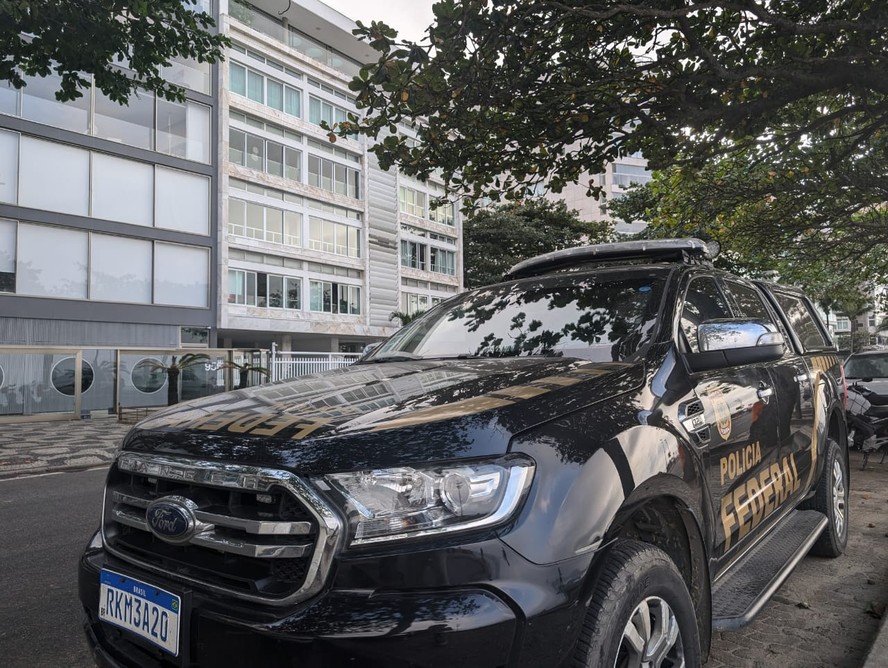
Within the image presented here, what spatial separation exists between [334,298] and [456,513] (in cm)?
3575

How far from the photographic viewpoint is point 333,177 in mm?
36812

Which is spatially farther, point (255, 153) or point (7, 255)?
point (255, 153)

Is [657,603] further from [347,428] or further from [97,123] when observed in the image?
[97,123]

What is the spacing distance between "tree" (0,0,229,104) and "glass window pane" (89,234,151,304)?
16887mm

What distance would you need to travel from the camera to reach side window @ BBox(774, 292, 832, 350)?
4.25 meters

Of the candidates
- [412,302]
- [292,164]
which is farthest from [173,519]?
[412,302]

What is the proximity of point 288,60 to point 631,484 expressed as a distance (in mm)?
36389

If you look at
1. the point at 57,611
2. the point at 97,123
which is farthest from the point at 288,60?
the point at 57,611

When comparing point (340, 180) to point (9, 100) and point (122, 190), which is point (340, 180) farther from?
point (9, 100)

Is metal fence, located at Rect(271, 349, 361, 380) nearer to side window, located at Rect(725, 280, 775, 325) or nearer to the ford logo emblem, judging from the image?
side window, located at Rect(725, 280, 775, 325)

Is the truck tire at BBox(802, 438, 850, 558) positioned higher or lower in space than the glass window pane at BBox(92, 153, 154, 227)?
lower

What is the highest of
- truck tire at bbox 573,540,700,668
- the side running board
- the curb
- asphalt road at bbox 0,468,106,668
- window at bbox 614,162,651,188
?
window at bbox 614,162,651,188

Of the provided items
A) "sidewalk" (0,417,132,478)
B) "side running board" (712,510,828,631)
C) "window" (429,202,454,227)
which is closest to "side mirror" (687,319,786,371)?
"side running board" (712,510,828,631)

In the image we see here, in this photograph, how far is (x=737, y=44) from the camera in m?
6.93
